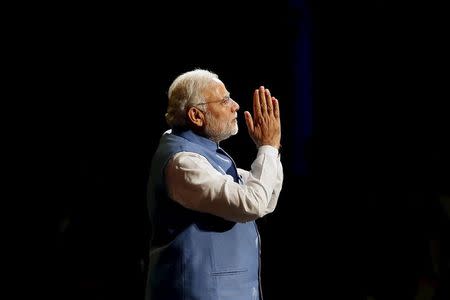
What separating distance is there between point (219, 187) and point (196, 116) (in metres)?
0.29

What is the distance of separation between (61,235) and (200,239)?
1791mm

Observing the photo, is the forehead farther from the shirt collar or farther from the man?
the shirt collar

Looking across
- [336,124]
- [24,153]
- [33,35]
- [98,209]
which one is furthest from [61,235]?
[336,124]

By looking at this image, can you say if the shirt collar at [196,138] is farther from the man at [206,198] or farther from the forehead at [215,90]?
the forehead at [215,90]

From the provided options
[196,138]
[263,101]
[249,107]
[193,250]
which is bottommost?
[193,250]

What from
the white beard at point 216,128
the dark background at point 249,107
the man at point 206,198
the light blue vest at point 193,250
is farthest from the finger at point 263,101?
the dark background at point 249,107

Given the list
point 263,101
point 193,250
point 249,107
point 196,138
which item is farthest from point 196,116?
point 249,107

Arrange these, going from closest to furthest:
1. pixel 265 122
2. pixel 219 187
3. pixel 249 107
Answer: pixel 219 187 < pixel 265 122 < pixel 249 107

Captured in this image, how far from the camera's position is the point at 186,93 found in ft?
6.32

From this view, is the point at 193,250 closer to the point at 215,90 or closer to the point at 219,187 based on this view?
the point at 219,187

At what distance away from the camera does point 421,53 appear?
3592 mm

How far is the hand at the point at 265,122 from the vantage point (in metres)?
1.89

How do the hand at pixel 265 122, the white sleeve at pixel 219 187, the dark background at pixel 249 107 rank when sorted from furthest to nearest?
1. the dark background at pixel 249 107
2. the hand at pixel 265 122
3. the white sleeve at pixel 219 187

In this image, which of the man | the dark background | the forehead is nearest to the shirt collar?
the man
